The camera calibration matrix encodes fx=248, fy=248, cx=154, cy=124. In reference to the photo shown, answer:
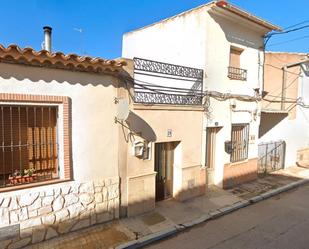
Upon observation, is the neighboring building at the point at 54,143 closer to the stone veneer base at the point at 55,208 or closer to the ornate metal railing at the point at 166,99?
the stone veneer base at the point at 55,208

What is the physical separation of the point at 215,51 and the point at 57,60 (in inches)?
222

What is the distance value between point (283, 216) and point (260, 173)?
15.6 feet

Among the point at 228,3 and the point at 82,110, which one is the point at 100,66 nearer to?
the point at 82,110

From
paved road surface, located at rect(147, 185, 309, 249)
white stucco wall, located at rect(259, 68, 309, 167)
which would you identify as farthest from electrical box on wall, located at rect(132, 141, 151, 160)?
white stucco wall, located at rect(259, 68, 309, 167)

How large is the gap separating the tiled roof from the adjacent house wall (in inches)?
4.9

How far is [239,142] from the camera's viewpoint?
33.5 ft

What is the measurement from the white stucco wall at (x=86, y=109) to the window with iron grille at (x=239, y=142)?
217 inches

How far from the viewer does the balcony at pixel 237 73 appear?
945 cm

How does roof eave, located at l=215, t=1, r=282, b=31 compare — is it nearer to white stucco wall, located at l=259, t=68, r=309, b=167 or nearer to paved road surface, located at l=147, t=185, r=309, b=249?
white stucco wall, located at l=259, t=68, r=309, b=167

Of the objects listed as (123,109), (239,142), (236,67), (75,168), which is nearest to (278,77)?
(236,67)

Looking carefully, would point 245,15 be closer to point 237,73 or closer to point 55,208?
point 237,73

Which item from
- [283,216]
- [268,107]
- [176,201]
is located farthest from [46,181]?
[268,107]

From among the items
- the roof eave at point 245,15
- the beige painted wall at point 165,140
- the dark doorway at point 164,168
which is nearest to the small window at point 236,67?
the roof eave at point 245,15

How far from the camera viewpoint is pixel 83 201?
19.6ft
